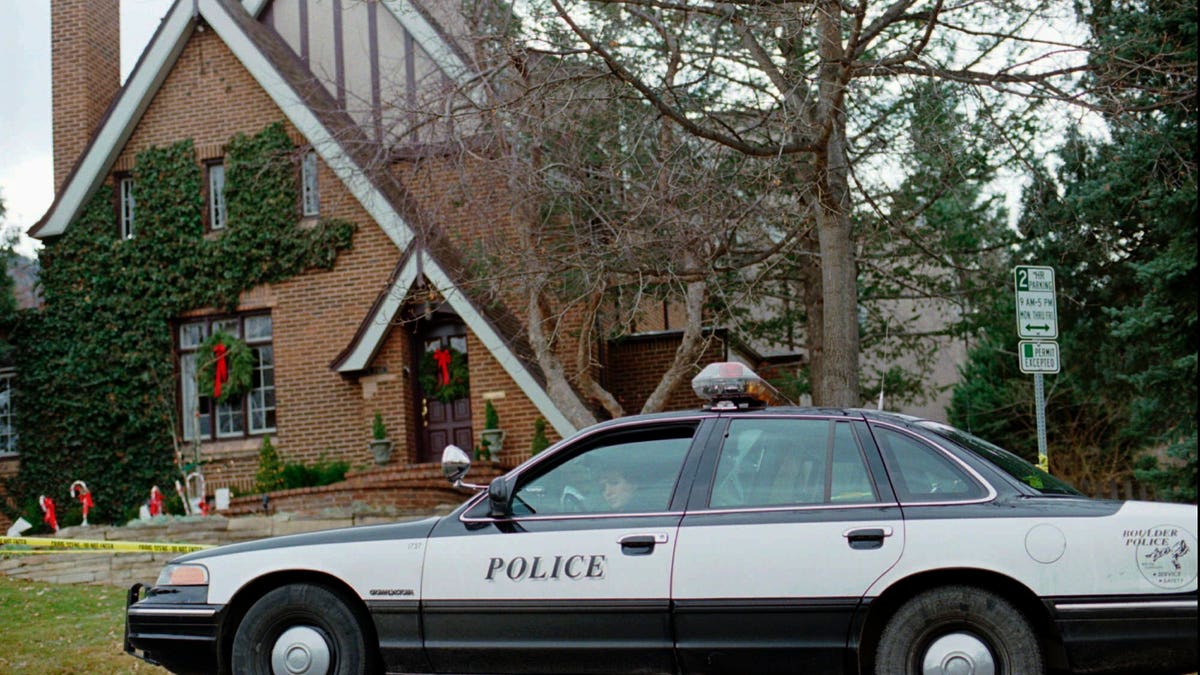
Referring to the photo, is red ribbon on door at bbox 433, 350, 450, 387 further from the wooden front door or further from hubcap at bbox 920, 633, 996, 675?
hubcap at bbox 920, 633, 996, 675

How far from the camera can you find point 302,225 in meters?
20.0

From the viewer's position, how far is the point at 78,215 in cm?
2077

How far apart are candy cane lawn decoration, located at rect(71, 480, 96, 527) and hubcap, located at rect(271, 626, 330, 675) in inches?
526

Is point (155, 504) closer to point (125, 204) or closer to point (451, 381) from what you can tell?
point (451, 381)

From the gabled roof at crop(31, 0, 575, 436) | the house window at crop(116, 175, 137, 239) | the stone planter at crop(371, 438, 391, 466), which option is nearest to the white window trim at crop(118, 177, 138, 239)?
the house window at crop(116, 175, 137, 239)

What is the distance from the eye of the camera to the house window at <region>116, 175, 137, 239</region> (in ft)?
68.4

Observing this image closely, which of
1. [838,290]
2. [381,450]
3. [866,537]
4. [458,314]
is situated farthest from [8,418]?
[866,537]

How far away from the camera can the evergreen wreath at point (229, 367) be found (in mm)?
19859

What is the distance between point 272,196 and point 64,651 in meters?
11.3

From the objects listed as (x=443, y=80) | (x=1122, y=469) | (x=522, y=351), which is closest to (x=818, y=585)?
(x=443, y=80)

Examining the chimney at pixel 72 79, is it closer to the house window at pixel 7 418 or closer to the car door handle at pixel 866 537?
the house window at pixel 7 418

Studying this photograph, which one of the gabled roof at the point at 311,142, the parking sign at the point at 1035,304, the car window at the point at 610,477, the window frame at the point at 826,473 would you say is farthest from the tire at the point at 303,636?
the gabled roof at the point at 311,142

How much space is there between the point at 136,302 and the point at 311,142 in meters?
3.90

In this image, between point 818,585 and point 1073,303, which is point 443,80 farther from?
point 818,585
